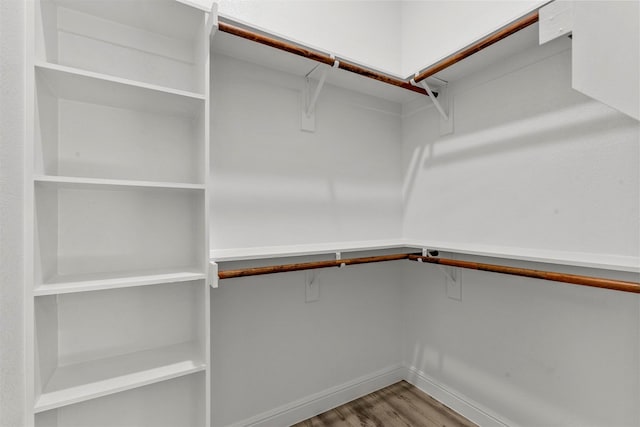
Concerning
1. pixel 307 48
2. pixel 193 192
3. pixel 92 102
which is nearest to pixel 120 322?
pixel 193 192

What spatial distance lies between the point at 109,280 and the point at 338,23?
1.82 m

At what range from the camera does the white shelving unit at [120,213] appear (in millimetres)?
992

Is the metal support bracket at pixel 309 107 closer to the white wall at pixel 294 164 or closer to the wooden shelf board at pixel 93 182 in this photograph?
the white wall at pixel 294 164

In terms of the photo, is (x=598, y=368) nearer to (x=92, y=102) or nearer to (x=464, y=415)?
(x=464, y=415)

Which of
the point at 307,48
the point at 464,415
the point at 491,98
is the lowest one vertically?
the point at 464,415

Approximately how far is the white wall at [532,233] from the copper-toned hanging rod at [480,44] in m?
0.27

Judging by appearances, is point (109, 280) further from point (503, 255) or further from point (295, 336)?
point (503, 255)

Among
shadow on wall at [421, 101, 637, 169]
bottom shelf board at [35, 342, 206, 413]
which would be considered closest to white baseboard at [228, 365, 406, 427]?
bottom shelf board at [35, 342, 206, 413]

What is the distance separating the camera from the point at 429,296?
1.91 m

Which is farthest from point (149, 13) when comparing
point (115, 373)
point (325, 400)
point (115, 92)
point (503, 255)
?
point (325, 400)

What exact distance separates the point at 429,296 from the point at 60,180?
1886 millimetres

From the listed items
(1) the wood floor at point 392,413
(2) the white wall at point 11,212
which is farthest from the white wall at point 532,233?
(2) the white wall at point 11,212

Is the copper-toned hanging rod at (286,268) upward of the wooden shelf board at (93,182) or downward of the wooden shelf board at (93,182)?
downward

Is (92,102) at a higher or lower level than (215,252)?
higher
